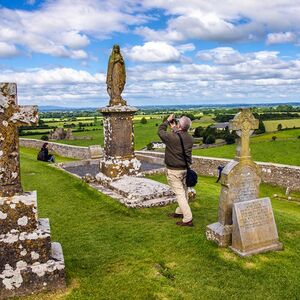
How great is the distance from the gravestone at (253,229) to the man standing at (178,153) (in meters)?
1.34

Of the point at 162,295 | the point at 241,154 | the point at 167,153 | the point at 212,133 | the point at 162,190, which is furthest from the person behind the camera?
the point at 212,133

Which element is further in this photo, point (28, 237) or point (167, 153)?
point (167, 153)

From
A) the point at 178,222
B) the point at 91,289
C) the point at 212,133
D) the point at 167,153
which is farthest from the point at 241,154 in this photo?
the point at 212,133

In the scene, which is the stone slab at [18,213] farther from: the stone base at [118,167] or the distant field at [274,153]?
the distant field at [274,153]

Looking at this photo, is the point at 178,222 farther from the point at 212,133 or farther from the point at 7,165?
the point at 212,133

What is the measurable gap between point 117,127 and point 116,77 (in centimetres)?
174

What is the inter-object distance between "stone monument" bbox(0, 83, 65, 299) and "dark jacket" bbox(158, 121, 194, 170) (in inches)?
119

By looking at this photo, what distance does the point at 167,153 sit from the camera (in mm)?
7586

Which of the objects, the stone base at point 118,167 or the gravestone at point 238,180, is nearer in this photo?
the gravestone at point 238,180

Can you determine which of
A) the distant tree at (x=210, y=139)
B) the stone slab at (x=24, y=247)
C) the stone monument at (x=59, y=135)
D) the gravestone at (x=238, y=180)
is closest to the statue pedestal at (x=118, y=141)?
the gravestone at (x=238, y=180)

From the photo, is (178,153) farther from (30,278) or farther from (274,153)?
(274,153)

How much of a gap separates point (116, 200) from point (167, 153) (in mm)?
3119

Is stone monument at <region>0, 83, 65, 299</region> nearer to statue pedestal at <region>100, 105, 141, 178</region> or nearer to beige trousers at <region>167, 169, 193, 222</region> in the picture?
beige trousers at <region>167, 169, 193, 222</region>

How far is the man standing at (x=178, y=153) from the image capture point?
742 cm
